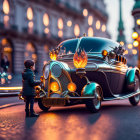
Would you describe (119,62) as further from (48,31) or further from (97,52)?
(48,31)

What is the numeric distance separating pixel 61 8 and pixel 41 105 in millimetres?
31799

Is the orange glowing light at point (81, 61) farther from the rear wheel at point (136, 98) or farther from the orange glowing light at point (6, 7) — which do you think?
the orange glowing light at point (6, 7)

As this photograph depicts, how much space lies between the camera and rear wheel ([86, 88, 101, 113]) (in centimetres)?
699

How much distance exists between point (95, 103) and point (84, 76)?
2.41ft

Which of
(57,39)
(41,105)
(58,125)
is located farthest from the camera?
(57,39)

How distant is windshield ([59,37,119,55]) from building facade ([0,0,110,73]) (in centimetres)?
2042

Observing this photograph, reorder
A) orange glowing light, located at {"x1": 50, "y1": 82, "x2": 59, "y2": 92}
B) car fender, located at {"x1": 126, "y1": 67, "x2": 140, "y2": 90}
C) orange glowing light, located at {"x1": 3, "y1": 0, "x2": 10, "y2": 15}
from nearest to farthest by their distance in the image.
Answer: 1. orange glowing light, located at {"x1": 50, "y1": 82, "x2": 59, "y2": 92}
2. car fender, located at {"x1": 126, "y1": 67, "x2": 140, "y2": 90}
3. orange glowing light, located at {"x1": 3, "y1": 0, "x2": 10, "y2": 15}

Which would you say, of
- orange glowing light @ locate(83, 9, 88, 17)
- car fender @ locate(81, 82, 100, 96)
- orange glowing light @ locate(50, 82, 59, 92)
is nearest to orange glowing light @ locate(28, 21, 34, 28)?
orange glowing light @ locate(83, 9, 88, 17)

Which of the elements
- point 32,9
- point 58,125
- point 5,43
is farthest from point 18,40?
point 58,125

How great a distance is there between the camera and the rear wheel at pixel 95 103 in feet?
22.9

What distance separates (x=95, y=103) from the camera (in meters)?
7.23

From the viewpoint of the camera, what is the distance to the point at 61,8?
38.2 meters

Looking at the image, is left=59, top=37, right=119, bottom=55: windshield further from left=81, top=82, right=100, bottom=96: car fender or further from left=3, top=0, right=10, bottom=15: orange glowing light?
left=3, top=0, right=10, bottom=15: orange glowing light

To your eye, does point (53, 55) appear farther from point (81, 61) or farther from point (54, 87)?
point (81, 61)
